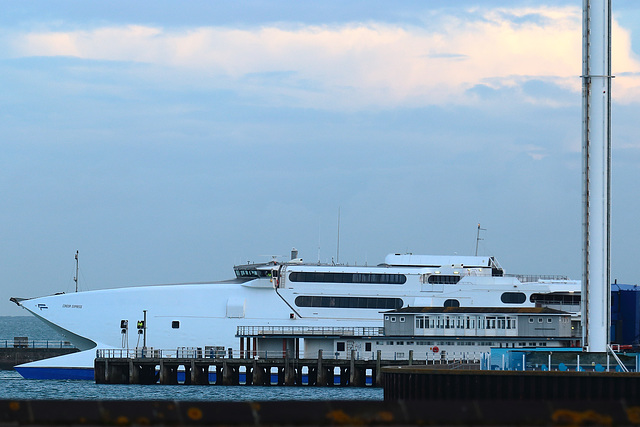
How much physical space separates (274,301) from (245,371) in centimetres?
479

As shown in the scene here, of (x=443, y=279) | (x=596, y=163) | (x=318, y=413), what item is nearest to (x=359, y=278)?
(x=443, y=279)

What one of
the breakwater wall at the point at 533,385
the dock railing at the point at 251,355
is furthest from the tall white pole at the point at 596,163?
the dock railing at the point at 251,355

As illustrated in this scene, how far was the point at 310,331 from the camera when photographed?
208ft

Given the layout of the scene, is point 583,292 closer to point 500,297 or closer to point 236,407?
point 500,297

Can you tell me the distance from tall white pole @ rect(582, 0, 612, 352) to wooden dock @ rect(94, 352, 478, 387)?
20.2 m

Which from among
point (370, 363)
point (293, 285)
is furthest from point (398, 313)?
point (293, 285)

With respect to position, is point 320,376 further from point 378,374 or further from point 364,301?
point 364,301

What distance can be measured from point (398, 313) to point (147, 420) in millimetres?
49359

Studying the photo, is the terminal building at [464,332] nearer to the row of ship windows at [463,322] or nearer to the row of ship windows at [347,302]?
the row of ship windows at [463,322]

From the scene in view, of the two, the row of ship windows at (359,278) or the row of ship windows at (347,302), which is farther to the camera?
the row of ship windows at (359,278)

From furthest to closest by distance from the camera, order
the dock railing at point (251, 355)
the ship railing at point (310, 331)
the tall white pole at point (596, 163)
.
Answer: the ship railing at point (310, 331) < the dock railing at point (251, 355) < the tall white pole at point (596, 163)

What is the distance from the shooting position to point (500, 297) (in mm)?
65750

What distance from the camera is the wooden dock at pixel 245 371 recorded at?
2344 inches

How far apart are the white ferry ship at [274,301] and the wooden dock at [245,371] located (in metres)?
2.84
